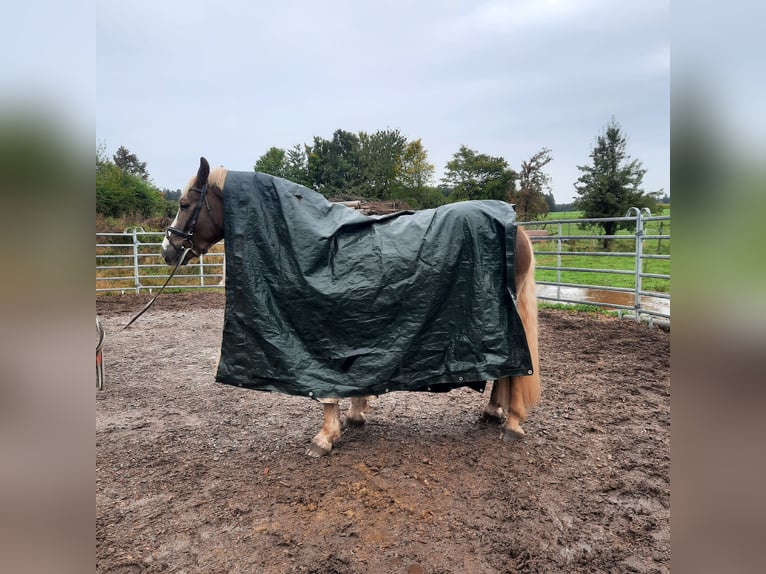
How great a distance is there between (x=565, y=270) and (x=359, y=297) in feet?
22.8

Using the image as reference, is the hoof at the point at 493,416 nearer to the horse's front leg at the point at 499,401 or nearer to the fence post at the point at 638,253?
the horse's front leg at the point at 499,401

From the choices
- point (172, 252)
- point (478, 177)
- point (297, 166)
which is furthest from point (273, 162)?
point (172, 252)

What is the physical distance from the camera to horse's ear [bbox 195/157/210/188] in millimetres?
2677

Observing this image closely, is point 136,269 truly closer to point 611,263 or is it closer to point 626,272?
point 626,272

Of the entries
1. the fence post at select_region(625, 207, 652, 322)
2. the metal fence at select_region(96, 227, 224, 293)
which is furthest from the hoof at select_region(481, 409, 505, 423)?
the metal fence at select_region(96, 227, 224, 293)

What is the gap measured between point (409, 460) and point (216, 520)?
1180mm

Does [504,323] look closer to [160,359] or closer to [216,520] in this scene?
[216,520]

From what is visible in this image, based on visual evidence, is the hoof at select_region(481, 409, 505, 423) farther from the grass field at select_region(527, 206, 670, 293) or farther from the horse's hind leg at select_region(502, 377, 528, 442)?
the grass field at select_region(527, 206, 670, 293)

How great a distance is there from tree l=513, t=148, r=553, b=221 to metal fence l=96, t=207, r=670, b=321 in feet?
34.7

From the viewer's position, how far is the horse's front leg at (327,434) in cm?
276

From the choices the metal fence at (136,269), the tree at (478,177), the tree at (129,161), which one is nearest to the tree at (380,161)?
the tree at (478,177)

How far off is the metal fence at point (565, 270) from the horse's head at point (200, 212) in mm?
3515

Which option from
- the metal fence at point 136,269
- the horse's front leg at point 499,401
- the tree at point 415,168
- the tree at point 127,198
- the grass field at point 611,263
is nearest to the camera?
the horse's front leg at point 499,401
